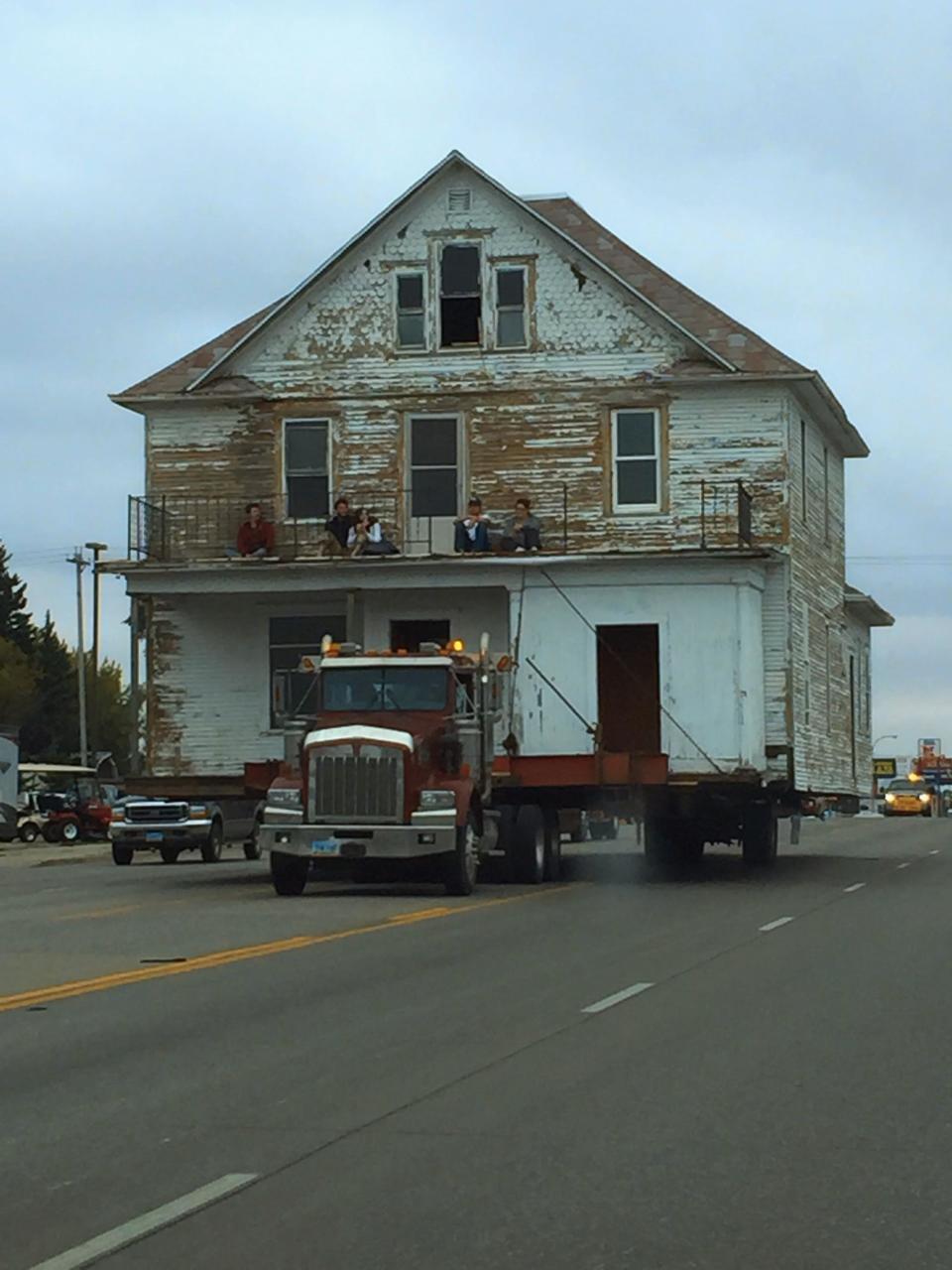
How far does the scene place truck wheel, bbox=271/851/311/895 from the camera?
25.2 meters

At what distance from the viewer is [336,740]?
977 inches

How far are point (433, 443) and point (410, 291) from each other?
2.66 m

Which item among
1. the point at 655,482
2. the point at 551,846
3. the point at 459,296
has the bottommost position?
the point at 551,846

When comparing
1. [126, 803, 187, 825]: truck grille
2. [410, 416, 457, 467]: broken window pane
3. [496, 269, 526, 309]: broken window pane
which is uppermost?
[496, 269, 526, 309]: broken window pane

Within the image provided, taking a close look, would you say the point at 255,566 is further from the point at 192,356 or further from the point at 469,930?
the point at 469,930

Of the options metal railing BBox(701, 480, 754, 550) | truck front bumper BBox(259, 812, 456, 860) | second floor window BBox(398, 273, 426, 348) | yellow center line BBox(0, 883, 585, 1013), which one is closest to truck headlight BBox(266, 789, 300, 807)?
truck front bumper BBox(259, 812, 456, 860)

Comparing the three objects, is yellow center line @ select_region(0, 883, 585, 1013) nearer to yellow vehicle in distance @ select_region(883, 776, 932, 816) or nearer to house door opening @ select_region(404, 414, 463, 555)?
house door opening @ select_region(404, 414, 463, 555)

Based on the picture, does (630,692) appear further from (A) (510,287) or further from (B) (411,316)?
(B) (411,316)

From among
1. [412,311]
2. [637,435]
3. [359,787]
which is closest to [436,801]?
[359,787]

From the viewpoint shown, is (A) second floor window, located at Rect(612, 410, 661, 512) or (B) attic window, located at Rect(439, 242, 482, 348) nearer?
(A) second floor window, located at Rect(612, 410, 661, 512)

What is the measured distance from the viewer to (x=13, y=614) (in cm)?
10319

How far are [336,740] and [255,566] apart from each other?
7.23 metres

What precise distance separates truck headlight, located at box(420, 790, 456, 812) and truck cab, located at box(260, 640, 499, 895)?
0.01 meters

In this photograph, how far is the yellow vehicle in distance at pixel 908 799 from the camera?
92500 mm
